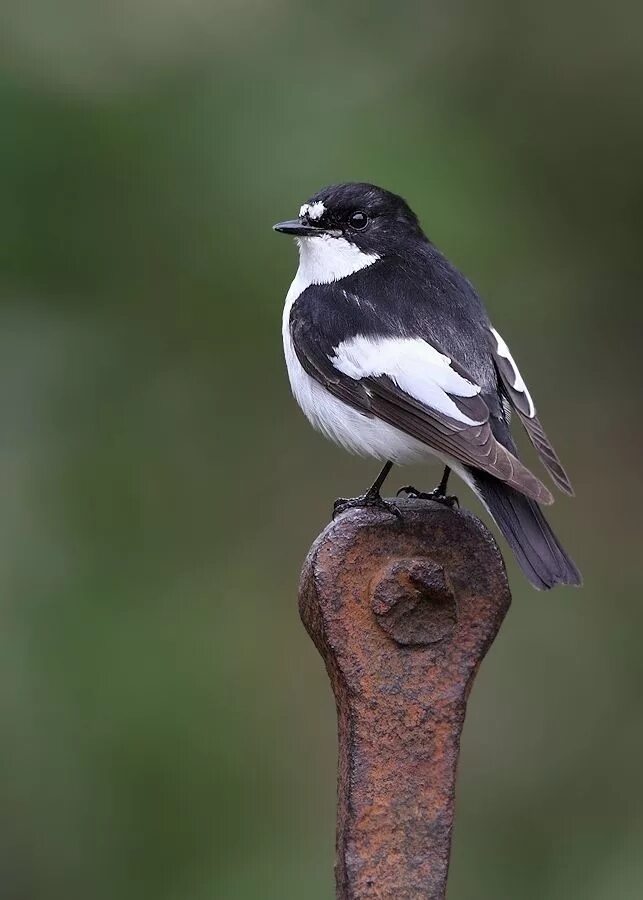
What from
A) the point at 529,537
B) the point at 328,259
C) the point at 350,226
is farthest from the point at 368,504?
the point at 350,226

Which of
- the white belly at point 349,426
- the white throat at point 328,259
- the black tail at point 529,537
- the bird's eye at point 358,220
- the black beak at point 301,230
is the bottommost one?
the black tail at point 529,537

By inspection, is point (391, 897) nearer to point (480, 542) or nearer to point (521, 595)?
point (480, 542)

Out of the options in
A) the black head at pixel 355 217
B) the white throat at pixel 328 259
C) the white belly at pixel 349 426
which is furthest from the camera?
the black head at pixel 355 217

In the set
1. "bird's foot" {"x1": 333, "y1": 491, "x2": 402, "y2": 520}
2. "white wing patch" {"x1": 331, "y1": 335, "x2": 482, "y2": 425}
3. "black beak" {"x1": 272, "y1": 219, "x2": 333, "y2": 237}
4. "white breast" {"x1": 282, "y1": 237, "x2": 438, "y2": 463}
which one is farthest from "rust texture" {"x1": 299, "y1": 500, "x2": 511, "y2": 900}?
"black beak" {"x1": 272, "y1": 219, "x2": 333, "y2": 237}

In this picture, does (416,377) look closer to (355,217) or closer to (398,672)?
(355,217)

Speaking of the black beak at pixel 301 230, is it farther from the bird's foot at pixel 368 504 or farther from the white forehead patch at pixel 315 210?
the bird's foot at pixel 368 504

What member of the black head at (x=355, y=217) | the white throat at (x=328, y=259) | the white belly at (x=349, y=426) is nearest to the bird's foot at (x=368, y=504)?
the white belly at (x=349, y=426)

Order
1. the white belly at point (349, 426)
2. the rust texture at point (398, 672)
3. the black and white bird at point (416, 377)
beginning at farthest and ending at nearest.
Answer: the white belly at point (349, 426) < the black and white bird at point (416, 377) < the rust texture at point (398, 672)

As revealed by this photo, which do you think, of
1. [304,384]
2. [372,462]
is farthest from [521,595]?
[304,384]
